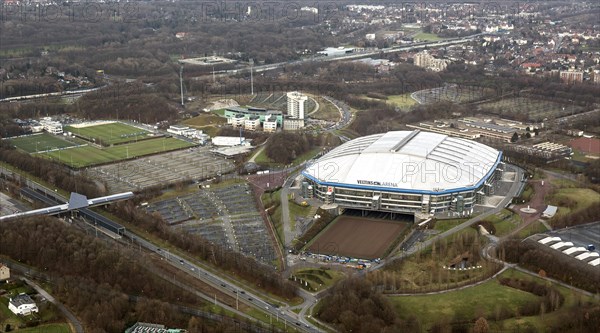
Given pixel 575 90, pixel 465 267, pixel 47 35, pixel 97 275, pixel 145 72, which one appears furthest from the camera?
pixel 47 35

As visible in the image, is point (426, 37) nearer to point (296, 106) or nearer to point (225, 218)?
point (296, 106)

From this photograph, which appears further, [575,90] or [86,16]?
[86,16]

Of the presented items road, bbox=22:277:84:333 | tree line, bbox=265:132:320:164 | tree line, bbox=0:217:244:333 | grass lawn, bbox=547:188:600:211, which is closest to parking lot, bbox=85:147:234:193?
tree line, bbox=265:132:320:164

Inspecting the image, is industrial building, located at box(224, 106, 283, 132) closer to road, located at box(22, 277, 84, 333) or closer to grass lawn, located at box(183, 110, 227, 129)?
grass lawn, located at box(183, 110, 227, 129)

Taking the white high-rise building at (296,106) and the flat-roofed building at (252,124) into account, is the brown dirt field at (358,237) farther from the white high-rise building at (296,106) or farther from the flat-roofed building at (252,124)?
the white high-rise building at (296,106)

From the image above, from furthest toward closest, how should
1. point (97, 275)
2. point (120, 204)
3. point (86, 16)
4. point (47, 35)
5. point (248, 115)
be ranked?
point (86, 16)
point (47, 35)
point (248, 115)
point (120, 204)
point (97, 275)

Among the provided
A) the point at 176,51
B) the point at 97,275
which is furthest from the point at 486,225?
the point at 176,51

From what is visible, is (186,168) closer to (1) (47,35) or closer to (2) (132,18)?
(1) (47,35)

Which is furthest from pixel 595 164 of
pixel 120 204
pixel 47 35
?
pixel 47 35
